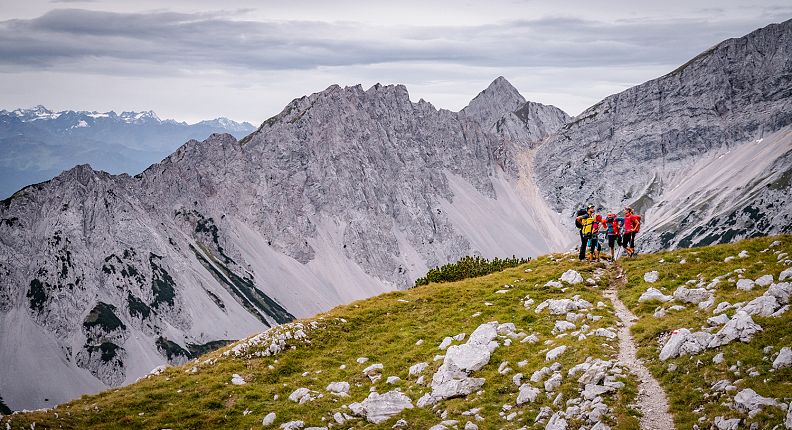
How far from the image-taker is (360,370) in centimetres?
3228

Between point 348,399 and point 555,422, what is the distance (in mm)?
9726

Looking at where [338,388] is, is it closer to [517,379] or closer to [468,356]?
[468,356]

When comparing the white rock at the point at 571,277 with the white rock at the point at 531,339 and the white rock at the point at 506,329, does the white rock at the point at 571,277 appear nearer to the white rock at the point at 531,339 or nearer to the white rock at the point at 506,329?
the white rock at the point at 506,329

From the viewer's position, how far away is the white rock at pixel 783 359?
21.9 m

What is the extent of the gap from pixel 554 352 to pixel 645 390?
502 cm

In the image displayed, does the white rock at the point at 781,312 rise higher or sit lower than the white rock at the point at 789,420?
higher

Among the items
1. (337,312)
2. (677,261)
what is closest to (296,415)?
(337,312)

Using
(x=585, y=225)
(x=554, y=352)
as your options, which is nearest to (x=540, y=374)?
(x=554, y=352)

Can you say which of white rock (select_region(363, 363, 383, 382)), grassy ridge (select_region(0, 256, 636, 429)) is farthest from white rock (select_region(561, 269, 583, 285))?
white rock (select_region(363, 363, 383, 382))

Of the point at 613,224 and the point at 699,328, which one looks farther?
the point at 613,224

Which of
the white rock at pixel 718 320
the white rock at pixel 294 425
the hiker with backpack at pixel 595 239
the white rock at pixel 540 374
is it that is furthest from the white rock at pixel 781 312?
the white rock at pixel 294 425

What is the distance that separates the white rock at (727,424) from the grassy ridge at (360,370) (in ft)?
9.01

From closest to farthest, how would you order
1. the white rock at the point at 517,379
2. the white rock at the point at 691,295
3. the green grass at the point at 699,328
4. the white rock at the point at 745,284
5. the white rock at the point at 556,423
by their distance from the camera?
the green grass at the point at 699,328, the white rock at the point at 556,423, the white rock at the point at 517,379, the white rock at the point at 745,284, the white rock at the point at 691,295

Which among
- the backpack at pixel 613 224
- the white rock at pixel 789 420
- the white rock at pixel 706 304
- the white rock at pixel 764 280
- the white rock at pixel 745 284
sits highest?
the backpack at pixel 613 224
